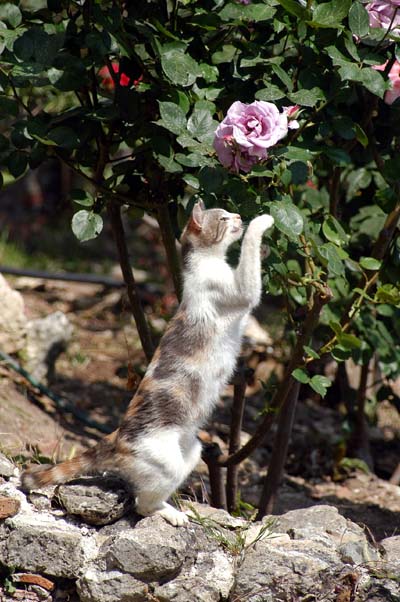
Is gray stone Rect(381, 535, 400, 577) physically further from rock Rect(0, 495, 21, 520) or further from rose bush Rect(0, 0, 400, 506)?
rock Rect(0, 495, 21, 520)

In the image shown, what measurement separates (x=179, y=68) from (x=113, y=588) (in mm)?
1720

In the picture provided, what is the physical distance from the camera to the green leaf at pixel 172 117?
2.91 m

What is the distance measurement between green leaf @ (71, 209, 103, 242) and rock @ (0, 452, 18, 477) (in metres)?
0.94

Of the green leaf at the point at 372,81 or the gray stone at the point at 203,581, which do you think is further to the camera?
the gray stone at the point at 203,581

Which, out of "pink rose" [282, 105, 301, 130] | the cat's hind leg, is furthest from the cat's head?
the cat's hind leg

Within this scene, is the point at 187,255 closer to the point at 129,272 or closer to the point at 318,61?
the point at 129,272

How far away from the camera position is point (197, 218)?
322 centimetres

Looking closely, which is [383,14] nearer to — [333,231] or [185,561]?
[333,231]

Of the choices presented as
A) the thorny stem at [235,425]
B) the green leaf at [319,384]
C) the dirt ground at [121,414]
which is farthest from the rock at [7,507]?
the green leaf at [319,384]

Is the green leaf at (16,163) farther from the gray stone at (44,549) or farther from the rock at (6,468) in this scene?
the gray stone at (44,549)

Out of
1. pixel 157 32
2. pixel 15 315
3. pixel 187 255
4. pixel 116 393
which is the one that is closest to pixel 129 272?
pixel 187 255

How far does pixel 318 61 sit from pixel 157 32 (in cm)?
56

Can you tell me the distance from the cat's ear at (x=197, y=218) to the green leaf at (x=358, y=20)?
30.8 inches

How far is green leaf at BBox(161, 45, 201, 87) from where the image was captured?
9.55 feet
